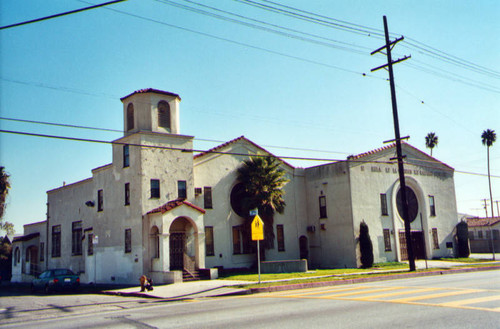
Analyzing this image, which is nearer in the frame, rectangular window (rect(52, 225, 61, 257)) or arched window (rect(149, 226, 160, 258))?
arched window (rect(149, 226, 160, 258))

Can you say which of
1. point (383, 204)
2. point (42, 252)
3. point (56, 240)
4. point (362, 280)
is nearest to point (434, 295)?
point (362, 280)

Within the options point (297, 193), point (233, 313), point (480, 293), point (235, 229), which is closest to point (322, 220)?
point (297, 193)

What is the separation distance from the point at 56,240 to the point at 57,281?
1280 centimetres

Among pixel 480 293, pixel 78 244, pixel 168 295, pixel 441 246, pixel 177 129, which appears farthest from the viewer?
pixel 441 246

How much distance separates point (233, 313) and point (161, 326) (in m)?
2.14

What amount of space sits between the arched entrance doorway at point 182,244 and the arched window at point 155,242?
915mm

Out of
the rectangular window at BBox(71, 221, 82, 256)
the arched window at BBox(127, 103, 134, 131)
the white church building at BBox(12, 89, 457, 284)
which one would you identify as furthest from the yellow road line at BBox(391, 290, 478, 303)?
the rectangular window at BBox(71, 221, 82, 256)

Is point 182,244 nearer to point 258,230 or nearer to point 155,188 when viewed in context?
point 155,188

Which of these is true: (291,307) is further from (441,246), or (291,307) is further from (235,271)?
(441,246)

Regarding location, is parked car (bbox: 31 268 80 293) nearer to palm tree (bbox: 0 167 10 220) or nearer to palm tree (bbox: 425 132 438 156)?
palm tree (bbox: 0 167 10 220)

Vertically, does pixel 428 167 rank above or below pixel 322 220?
above

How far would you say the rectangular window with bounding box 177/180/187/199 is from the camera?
1062 inches

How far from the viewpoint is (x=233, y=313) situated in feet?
36.5

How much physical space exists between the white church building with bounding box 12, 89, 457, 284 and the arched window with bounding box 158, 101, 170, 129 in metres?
0.06
